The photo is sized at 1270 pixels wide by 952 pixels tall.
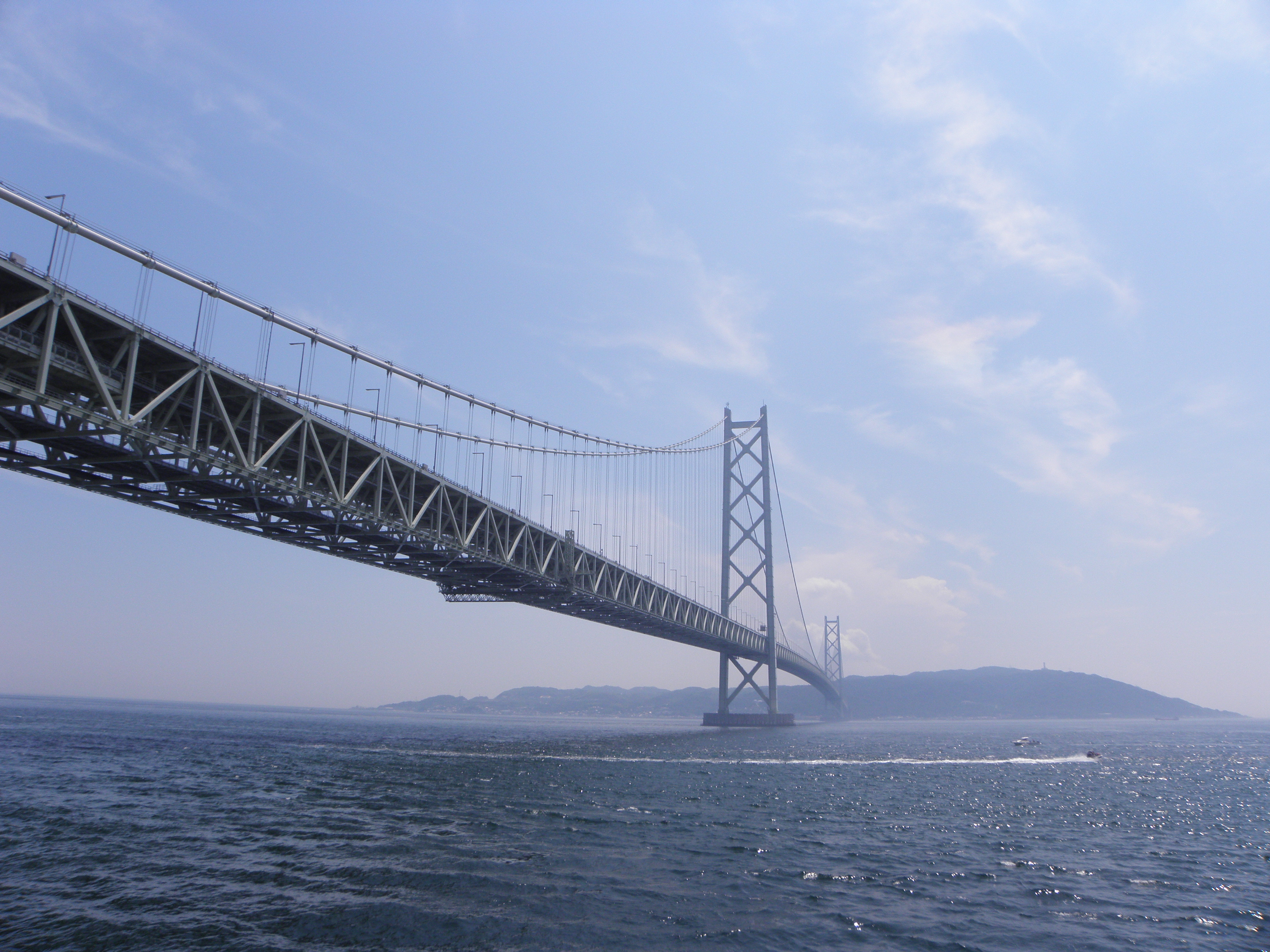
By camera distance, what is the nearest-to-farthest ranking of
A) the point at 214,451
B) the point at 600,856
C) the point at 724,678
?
the point at 600,856
the point at 214,451
the point at 724,678

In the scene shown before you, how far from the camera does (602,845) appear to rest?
62.0 feet

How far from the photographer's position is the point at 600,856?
17.6 m

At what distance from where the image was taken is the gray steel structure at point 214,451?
2006cm

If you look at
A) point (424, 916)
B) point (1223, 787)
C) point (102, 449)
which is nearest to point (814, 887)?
point (424, 916)

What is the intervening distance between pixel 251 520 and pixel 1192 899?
32099 millimetres

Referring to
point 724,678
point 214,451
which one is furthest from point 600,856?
point 724,678

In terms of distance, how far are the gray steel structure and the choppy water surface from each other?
32.4 ft

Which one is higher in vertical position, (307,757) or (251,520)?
(251,520)

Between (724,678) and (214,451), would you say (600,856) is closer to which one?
(214,451)

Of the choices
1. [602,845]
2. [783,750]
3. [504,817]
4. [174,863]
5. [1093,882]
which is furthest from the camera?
[783,750]

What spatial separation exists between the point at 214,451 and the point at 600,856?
19736 millimetres

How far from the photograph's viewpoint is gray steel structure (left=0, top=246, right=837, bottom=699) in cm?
2006

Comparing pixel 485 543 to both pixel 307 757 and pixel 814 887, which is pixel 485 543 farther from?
pixel 814 887

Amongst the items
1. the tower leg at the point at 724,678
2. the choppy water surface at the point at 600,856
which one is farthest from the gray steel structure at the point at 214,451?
the tower leg at the point at 724,678
